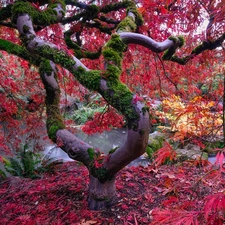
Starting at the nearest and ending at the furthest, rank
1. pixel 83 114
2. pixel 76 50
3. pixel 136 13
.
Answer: pixel 136 13, pixel 76 50, pixel 83 114

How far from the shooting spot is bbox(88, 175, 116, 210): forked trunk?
240 centimetres

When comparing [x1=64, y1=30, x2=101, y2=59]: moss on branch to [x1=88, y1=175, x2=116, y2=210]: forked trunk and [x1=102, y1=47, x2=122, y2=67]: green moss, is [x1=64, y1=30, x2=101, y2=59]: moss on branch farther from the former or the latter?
[x1=88, y1=175, x2=116, y2=210]: forked trunk

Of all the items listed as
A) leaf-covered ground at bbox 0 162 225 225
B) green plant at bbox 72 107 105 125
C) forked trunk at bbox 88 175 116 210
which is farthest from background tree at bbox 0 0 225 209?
green plant at bbox 72 107 105 125

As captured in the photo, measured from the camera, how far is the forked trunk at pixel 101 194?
7.89 feet

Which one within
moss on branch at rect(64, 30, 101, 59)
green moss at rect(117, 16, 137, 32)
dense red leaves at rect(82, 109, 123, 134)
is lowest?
dense red leaves at rect(82, 109, 123, 134)

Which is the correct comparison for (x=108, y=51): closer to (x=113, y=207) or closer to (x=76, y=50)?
(x=76, y=50)

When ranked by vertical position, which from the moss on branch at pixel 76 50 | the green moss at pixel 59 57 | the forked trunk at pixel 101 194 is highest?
the moss on branch at pixel 76 50

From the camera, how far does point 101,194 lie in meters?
2.40

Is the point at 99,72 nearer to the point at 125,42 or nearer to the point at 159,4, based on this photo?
the point at 125,42

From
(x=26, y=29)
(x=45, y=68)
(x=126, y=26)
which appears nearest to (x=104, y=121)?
(x=45, y=68)

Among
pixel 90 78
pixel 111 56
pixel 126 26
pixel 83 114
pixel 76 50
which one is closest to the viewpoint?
pixel 90 78

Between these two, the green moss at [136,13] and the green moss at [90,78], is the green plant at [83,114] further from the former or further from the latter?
the green moss at [90,78]

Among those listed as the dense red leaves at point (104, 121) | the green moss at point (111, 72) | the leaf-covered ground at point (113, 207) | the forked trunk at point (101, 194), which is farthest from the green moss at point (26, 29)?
the leaf-covered ground at point (113, 207)

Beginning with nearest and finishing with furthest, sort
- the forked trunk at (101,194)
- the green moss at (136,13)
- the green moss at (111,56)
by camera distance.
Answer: the green moss at (111,56) < the forked trunk at (101,194) < the green moss at (136,13)
